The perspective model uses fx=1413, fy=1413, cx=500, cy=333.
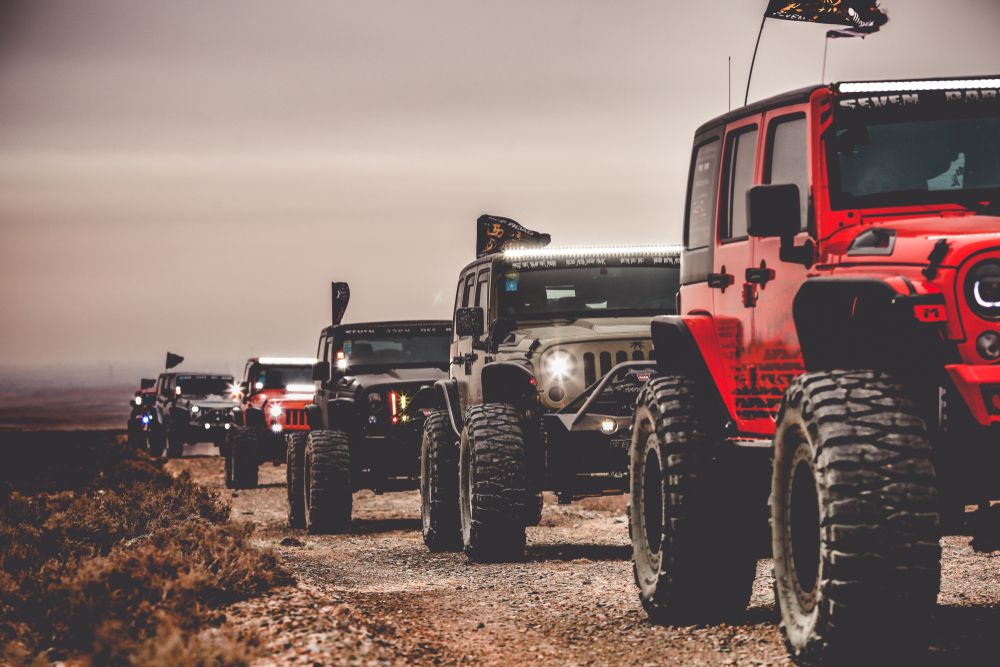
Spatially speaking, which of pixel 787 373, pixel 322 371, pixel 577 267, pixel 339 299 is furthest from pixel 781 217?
pixel 339 299

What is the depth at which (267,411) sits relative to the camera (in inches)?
885

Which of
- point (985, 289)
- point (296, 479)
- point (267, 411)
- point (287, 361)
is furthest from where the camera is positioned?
point (287, 361)

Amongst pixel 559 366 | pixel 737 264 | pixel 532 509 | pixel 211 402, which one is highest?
pixel 737 264

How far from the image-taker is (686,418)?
744 centimetres

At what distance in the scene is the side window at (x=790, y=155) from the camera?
253 inches

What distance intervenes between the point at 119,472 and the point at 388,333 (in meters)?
11.1

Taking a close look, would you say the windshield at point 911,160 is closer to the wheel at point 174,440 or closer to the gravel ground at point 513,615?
the gravel ground at point 513,615

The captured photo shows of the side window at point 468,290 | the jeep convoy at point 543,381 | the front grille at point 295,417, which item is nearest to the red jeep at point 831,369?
the jeep convoy at point 543,381

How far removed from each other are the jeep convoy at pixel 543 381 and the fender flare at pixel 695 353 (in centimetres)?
229

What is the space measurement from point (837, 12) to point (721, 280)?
7.42 feet

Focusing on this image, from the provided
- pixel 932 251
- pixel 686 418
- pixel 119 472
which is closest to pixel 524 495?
pixel 686 418

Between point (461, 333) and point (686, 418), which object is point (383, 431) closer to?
point (461, 333)

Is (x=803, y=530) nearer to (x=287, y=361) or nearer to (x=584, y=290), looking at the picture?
(x=584, y=290)

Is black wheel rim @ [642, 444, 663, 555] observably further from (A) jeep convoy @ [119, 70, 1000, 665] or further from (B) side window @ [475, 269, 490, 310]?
(B) side window @ [475, 269, 490, 310]
